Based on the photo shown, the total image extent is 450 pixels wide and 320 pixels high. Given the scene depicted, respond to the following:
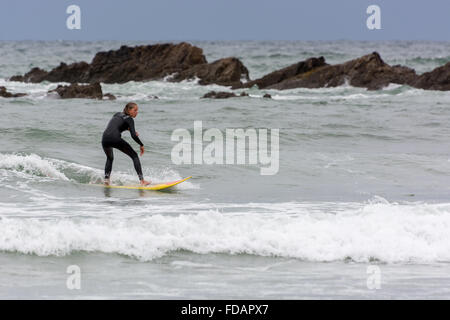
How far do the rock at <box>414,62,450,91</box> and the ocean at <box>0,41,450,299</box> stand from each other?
16.9 metres

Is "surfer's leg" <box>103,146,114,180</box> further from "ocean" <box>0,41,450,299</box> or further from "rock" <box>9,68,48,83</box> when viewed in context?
"rock" <box>9,68,48,83</box>

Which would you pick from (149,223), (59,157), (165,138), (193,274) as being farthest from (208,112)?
→ (193,274)

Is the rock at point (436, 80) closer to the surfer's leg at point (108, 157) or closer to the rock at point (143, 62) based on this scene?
the rock at point (143, 62)

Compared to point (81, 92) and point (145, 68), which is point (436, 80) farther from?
point (145, 68)

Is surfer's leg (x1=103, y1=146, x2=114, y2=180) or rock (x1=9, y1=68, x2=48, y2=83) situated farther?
rock (x1=9, y1=68, x2=48, y2=83)

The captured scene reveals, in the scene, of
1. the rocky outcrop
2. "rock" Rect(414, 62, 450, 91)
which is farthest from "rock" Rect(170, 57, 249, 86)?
"rock" Rect(414, 62, 450, 91)

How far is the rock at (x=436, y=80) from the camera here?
130 feet

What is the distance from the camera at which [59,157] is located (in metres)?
16.9

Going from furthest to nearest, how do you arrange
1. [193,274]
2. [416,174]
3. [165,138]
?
[165,138] → [416,174] → [193,274]

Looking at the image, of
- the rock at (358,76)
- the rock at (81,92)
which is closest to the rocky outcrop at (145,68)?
the rock at (358,76)

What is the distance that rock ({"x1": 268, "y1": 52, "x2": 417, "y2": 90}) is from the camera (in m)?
41.8

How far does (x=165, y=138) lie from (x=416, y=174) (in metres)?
7.89

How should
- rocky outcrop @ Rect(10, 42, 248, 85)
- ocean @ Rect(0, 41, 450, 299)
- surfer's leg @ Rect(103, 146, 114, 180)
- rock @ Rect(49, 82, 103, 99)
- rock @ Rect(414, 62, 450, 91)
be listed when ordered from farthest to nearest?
rocky outcrop @ Rect(10, 42, 248, 85)
rock @ Rect(414, 62, 450, 91)
rock @ Rect(49, 82, 103, 99)
surfer's leg @ Rect(103, 146, 114, 180)
ocean @ Rect(0, 41, 450, 299)
